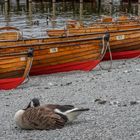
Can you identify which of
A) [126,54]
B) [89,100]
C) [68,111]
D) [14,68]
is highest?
[68,111]

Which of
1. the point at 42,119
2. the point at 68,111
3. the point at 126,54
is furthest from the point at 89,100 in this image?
the point at 126,54

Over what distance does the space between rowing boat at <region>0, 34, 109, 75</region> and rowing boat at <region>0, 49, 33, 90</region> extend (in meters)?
1.77

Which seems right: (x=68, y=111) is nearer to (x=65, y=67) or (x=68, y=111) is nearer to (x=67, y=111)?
(x=67, y=111)

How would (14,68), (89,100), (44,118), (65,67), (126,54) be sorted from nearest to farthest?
(44,118)
(89,100)
(14,68)
(65,67)
(126,54)

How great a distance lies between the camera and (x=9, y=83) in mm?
14609

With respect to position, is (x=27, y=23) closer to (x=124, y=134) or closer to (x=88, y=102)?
(x=88, y=102)

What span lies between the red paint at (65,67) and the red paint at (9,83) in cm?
239

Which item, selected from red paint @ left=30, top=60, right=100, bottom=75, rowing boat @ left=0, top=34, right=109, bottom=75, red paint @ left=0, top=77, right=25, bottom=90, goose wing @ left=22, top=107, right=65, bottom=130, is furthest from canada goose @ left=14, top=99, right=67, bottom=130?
red paint @ left=30, top=60, right=100, bottom=75

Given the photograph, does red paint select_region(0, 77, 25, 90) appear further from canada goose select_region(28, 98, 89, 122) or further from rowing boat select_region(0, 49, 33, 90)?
canada goose select_region(28, 98, 89, 122)

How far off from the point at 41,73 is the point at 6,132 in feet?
28.5

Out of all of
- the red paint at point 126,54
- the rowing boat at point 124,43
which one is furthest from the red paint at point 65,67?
the red paint at point 126,54

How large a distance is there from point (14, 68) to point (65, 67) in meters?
3.18

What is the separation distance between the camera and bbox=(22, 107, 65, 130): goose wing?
28.1 feet

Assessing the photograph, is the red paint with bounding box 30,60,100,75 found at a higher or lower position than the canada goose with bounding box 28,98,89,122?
lower
